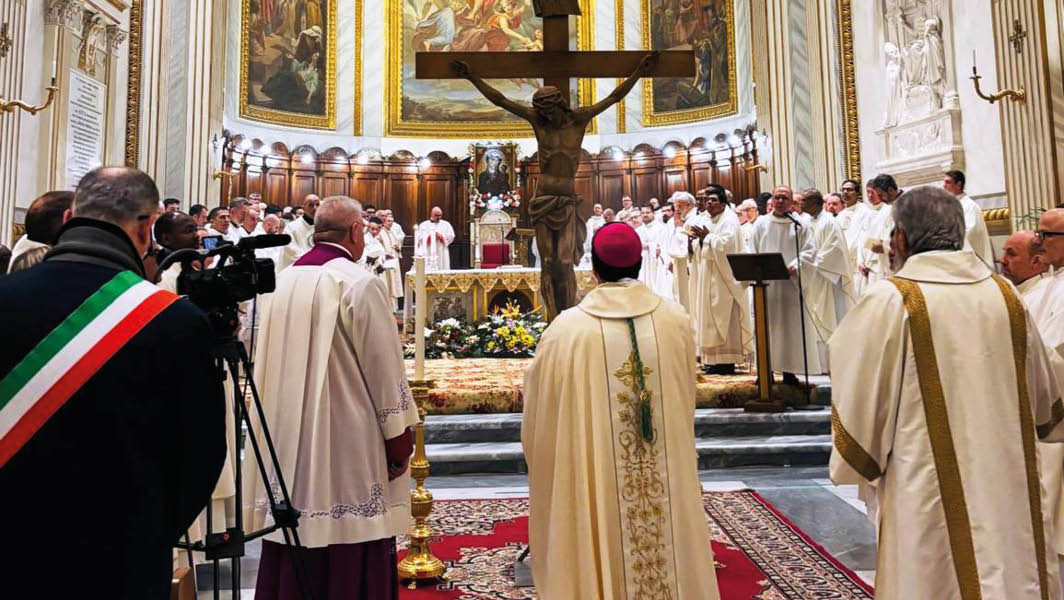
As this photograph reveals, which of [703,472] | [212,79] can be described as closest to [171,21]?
[212,79]

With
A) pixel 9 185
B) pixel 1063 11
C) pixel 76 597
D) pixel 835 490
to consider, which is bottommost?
pixel 835 490

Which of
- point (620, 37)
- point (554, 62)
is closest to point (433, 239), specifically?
point (620, 37)

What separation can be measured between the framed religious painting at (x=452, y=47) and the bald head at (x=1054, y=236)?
15650mm

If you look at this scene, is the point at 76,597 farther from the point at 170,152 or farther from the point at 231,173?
the point at 231,173

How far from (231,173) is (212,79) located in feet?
6.33

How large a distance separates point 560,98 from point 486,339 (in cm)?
634

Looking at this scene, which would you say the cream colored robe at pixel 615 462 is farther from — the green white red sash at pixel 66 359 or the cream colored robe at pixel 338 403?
the green white red sash at pixel 66 359

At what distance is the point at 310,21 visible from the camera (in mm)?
17156

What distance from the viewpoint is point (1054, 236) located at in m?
2.90

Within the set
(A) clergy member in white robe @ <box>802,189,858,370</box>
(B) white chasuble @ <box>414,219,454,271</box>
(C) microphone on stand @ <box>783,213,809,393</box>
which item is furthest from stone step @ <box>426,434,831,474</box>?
(B) white chasuble @ <box>414,219,454,271</box>

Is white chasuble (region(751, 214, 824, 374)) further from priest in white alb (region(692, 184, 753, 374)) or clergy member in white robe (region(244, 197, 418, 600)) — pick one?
clergy member in white robe (region(244, 197, 418, 600))

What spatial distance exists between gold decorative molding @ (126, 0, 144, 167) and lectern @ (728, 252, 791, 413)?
346 inches

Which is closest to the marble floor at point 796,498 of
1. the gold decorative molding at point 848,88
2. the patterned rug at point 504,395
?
the patterned rug at point 504,395

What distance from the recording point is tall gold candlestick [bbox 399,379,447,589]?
3.55 metres
